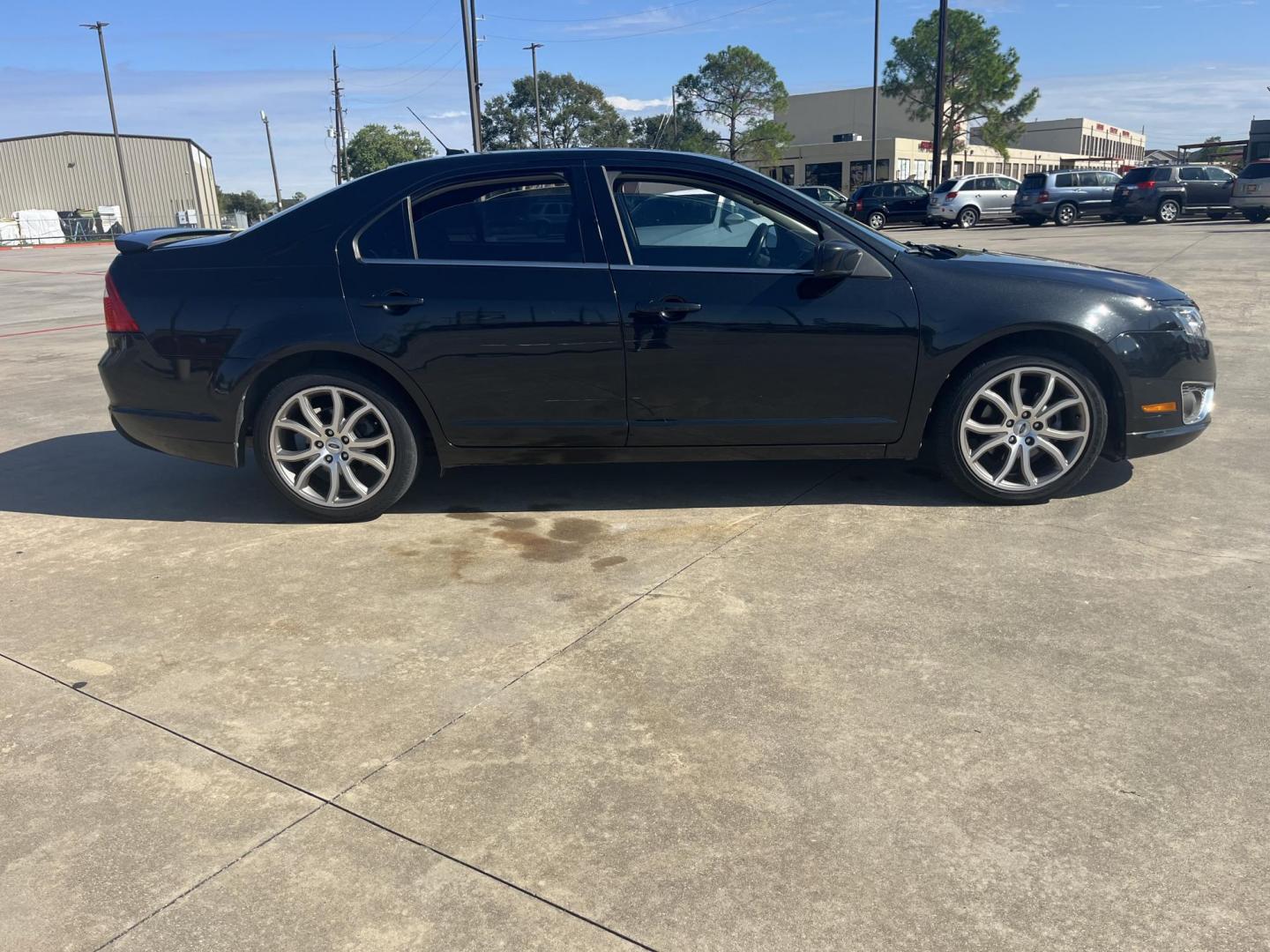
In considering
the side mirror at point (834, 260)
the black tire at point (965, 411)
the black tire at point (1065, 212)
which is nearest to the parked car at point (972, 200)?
the black tire at point (1065, 212)

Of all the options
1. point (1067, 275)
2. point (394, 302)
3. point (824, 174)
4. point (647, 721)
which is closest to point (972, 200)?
point (1067, 275)

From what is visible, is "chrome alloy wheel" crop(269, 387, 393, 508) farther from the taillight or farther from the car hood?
the car hood

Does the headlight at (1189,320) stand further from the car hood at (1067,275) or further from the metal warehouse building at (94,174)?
the metal warehouse building at (94,174)

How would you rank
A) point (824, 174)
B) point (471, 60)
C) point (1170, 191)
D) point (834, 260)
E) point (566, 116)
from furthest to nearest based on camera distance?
point (566, 116)
point (824, 174)
point (1170, 191)
point (471, 60)
point (834, 260)

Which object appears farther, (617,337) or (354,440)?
(354,440)

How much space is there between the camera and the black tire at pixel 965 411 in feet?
14.4

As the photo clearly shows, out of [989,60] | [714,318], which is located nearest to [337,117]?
[989,60]

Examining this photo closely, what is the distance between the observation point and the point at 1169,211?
29.5 meters

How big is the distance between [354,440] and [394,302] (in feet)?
2.21

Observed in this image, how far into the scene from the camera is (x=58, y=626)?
357 cm

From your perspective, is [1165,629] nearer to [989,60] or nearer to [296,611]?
[296,611]

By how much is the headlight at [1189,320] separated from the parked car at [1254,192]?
2769 centimetres

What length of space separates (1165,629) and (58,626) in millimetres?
3926

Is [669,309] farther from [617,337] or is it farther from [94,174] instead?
[94,174]
